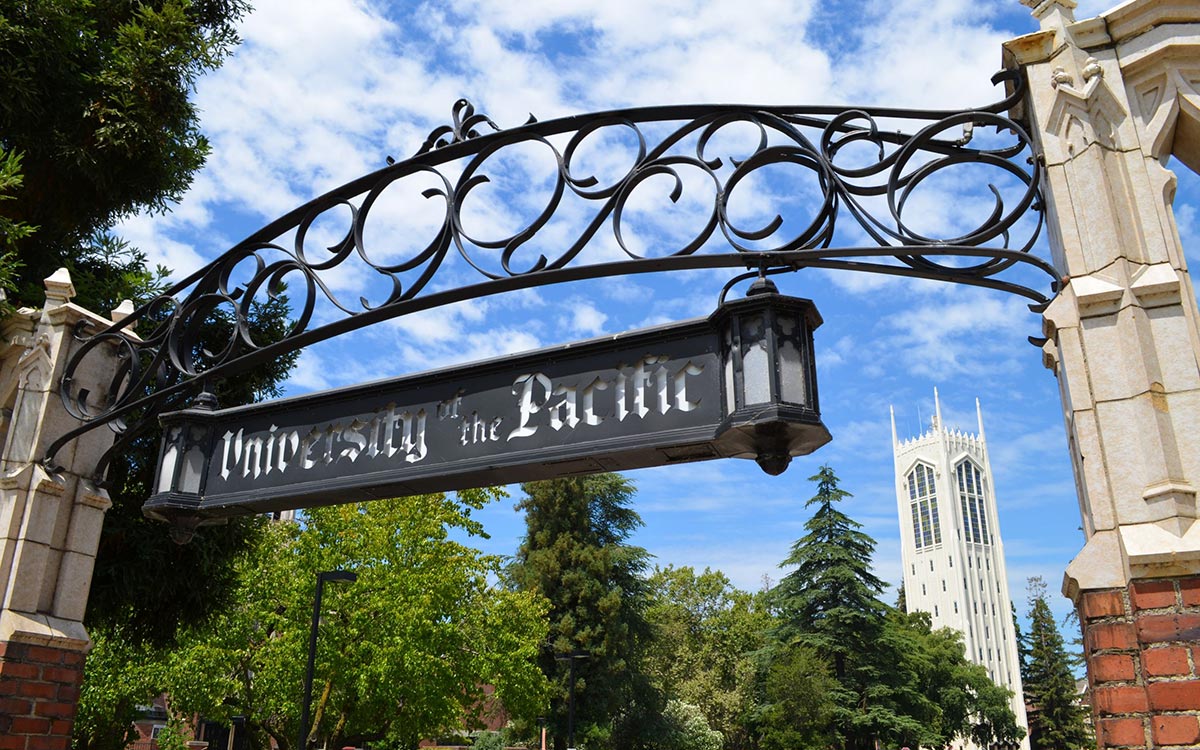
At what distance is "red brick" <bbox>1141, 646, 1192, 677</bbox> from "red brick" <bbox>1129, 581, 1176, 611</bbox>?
0.15 meters

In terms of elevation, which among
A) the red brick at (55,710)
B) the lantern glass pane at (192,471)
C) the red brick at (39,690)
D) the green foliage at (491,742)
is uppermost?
the lantern glass pane at (192,471)

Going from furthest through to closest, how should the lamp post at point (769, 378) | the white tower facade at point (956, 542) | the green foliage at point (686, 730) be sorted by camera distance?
the white tower facade at point (956, 542)
the green foliage at point (686, 730)
the lamp post at point (769, 378)

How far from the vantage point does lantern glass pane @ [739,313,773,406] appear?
356 cm

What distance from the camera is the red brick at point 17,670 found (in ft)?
16.5

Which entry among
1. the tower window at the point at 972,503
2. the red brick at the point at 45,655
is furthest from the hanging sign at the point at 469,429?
the tower window at the point at 972,503

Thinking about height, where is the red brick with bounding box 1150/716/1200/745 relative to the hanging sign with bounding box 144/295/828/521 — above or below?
below

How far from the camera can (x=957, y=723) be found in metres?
59.5

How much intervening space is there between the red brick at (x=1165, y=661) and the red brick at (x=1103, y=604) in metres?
0.17

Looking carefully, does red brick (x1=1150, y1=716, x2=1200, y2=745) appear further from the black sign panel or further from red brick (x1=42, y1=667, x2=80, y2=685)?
red brick (x1=42, y1=667, x2=80, y2=685)

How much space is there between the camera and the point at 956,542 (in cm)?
11275

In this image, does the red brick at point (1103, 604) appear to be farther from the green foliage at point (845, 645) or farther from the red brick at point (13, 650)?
the green foliage at point (845, 645)

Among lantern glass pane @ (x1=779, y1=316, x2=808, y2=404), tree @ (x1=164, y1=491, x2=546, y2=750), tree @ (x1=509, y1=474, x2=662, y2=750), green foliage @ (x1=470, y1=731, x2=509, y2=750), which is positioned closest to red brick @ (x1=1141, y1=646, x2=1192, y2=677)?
lantern glass pane @ (x1=779, y1=316, x2=808, y2=404)

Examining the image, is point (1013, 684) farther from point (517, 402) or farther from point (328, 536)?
point (517, 402)

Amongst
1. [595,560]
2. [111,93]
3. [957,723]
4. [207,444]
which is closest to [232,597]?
[111,93]
